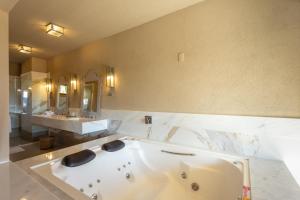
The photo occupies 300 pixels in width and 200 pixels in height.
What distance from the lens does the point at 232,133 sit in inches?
64.8

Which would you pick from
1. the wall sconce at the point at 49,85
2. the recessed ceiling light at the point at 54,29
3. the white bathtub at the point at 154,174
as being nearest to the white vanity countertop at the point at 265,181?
the white bathtub at the point at 154,174

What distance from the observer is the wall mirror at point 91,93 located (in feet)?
9.88

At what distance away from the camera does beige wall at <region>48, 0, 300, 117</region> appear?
142 centimetres

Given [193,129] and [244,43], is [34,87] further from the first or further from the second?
[244,43]

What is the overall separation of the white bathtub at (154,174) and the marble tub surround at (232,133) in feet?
0.46

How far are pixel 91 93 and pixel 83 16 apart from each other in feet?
4.72

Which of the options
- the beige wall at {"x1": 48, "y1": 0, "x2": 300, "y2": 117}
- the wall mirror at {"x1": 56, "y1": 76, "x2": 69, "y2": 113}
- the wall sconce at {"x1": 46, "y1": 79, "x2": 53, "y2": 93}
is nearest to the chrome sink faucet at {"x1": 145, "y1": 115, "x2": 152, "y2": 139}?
the beige wall at {"x1": 48, "y1": 0, "x2": 300, "y2": 117}

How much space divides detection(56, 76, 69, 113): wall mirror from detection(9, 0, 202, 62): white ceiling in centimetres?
112

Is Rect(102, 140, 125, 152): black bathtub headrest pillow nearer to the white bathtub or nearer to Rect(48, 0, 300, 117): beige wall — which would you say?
the white bathtub

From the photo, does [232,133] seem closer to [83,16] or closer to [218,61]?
[218,61]

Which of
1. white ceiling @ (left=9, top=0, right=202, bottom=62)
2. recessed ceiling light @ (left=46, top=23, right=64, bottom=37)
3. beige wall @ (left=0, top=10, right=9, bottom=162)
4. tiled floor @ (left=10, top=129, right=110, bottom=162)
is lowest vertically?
tiled floor @ (left=10, top=129, right=110, bottom=162)

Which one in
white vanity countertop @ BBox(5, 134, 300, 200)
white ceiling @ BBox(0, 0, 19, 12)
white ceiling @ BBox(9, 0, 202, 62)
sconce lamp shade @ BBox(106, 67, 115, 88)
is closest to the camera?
white vanity countertop @ BBox(5, 134, 300, 200)

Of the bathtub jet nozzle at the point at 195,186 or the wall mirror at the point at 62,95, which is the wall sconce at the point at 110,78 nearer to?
the wall mirror at the point at 62,95

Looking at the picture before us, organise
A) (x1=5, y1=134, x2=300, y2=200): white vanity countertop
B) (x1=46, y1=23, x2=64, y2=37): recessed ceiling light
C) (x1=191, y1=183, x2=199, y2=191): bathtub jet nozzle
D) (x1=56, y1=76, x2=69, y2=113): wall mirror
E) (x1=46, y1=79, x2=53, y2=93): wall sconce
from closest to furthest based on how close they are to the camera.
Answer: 1. (x1=5, y1=134, x2=300, y2=200): white vanity countertop
2. (x1=191, y1=183, x2=199, y2=191): bathtub jet nozzle
3. (x1=46, y1=23, x2=64, y2=37): recessed ceiling light
4. (x1=56, y1=76, x2=69, y2=113): wall mirror
5. (x1=46, y1=79, x2=53, y2=93): wall sconce
